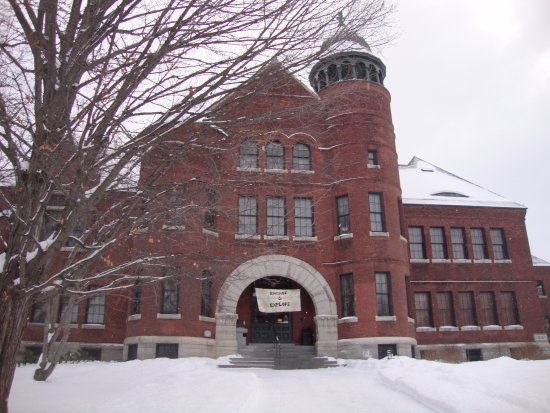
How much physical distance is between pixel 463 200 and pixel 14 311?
26680 mm

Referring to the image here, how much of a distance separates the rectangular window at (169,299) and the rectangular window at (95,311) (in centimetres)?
433

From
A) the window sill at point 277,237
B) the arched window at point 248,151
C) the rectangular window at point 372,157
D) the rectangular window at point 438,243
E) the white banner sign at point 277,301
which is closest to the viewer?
the arched window at point 248,151

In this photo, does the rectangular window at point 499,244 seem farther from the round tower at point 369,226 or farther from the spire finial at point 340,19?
the spire finial at point 340,19

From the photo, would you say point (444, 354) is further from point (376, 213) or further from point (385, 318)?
point (376, 213)

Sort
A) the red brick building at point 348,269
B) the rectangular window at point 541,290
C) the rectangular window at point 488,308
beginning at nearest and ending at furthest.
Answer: the red brick building at point 348,269
the rectangular window at point 488,308
the rectangular window at point 541,290

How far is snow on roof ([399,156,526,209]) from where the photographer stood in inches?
1102

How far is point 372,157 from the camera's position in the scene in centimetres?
2353

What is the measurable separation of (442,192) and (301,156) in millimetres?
10638

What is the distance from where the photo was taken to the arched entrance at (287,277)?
20625 millimetres

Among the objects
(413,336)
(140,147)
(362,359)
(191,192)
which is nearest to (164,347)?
(362,359)

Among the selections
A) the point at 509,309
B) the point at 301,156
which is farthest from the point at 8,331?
the point at 509,309

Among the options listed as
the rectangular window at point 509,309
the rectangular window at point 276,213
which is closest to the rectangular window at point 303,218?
the rectangular window at point 276,213

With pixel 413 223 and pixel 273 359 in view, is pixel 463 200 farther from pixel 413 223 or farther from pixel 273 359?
pixel 273 359

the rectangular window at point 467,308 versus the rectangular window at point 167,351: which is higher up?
the rectangular window at point 467,308
